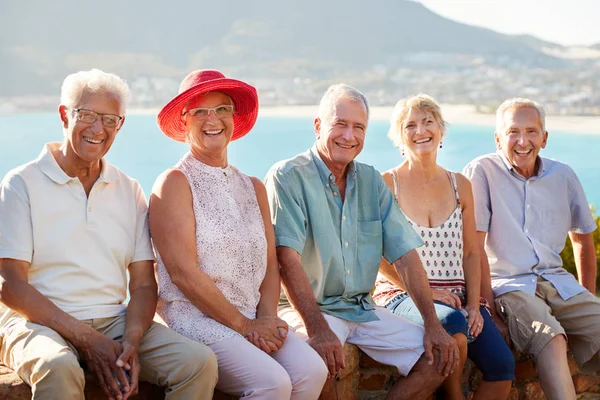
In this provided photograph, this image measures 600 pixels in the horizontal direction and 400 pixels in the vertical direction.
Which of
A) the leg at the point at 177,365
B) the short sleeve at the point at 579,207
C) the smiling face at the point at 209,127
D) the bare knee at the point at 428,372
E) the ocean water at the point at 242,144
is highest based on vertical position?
the smiling face at the point at 209,127

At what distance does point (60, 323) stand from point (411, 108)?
6.93 feet

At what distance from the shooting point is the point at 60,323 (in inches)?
111

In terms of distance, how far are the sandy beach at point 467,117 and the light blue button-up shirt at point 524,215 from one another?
783 inches

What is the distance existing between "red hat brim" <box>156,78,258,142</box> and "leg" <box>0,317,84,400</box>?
1.10 meters

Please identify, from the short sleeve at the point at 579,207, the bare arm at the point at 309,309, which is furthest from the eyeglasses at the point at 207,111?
the short sleeve at the point at 579,207

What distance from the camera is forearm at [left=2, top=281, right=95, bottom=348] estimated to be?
2.79 meters

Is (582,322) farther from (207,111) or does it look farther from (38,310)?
(38,310)

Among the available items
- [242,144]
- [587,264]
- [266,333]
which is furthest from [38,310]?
[242,144]

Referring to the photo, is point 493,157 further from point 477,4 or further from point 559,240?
point 477,4

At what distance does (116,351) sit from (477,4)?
3667 cm

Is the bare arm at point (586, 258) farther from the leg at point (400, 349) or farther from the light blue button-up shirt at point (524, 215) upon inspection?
the leg at point (400, 349)

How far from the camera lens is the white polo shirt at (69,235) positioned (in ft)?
9.41

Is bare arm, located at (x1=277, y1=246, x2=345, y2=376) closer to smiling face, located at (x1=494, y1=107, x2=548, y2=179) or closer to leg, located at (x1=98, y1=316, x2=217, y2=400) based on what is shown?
leg, located at (x1=98, y1=316, x2=217, y2=400)

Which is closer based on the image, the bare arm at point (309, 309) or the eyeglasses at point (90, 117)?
the eyeglasses at point (90, 117)
